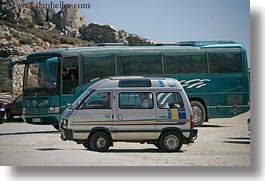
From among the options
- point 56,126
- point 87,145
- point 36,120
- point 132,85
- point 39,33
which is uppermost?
point 39,33

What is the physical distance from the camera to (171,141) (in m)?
12.7

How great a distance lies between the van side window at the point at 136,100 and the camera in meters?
12.7

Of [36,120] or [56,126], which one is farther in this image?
[36,120]

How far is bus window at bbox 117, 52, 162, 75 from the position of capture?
44.9ft

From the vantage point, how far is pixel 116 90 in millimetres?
12742

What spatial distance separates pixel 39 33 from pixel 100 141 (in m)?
2.91

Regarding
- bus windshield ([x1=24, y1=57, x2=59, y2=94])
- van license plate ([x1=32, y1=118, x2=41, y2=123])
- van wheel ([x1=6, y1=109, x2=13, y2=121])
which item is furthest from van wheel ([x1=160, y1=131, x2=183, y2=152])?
van wheel ([x1=6, y1=109, x2=13, y2=121])

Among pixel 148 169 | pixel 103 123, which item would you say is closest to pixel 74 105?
pixel 103 123

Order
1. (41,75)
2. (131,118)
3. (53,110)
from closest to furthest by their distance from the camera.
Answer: (131,118) → (53,110) → (41,75)

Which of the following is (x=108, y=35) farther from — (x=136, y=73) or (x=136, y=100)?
(x=136, y=100)

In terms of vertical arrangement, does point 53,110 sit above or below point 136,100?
below

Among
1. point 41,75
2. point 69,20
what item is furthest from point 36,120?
point 69,20

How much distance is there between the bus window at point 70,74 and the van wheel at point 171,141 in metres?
2.16

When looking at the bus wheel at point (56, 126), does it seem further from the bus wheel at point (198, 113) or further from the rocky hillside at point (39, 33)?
the bus wheel at point (198, 113)
